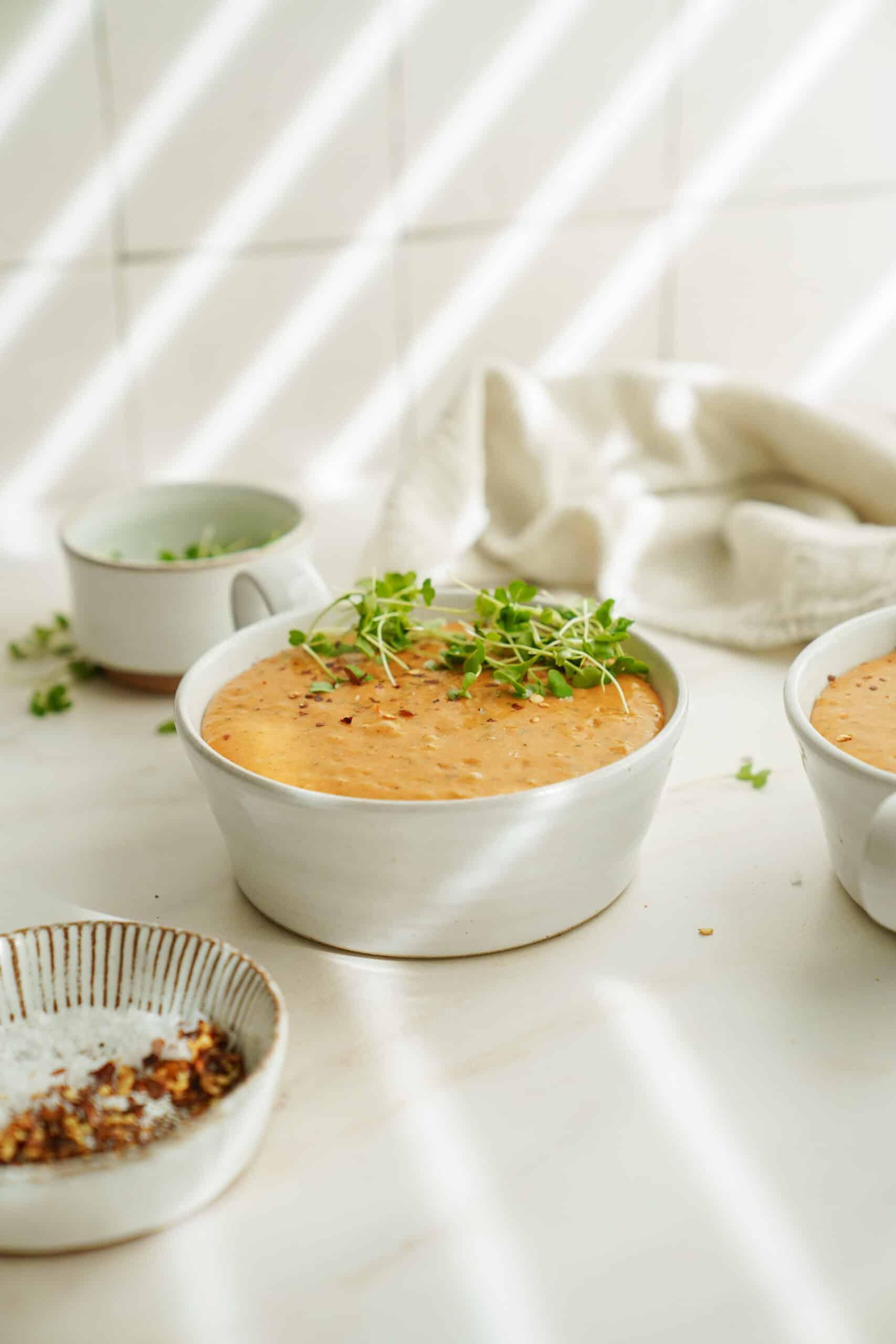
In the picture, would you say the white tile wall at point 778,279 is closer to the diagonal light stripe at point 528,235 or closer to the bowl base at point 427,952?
the diagonal light stripe at point 528,235

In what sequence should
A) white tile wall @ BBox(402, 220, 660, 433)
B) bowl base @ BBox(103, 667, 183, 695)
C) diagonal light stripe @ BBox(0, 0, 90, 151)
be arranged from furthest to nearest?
white tile wall @ BBox(402, 220, 660, 433), diagonal light stripe @ BBox(0, 0, 90, 151), bowl base @ BBox(103, 667, 183, 695)

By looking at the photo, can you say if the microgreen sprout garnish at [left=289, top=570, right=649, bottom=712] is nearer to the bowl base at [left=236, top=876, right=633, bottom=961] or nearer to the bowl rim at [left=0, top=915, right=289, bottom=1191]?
the bowl base at [left=236, top=876, right=633, bottom=961]

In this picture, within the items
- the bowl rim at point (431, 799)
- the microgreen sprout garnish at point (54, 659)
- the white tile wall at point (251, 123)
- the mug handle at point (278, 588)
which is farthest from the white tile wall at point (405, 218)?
the bowl rim at point (431, 799)

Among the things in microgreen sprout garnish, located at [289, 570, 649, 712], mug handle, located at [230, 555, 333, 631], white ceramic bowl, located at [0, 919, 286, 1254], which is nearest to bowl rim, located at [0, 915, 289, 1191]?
white ceramic bowl, located at [0, 919, 286, 1254]

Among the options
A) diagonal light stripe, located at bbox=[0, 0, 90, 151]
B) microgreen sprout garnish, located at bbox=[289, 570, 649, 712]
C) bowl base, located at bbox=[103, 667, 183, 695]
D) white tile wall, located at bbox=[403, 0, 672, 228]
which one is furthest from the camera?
white tile wall, located at bbox=[403, 0, 672, 228]

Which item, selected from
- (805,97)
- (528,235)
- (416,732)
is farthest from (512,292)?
(416,732)

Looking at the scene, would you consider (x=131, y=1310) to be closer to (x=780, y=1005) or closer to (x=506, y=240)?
(x=780, y=1005)
